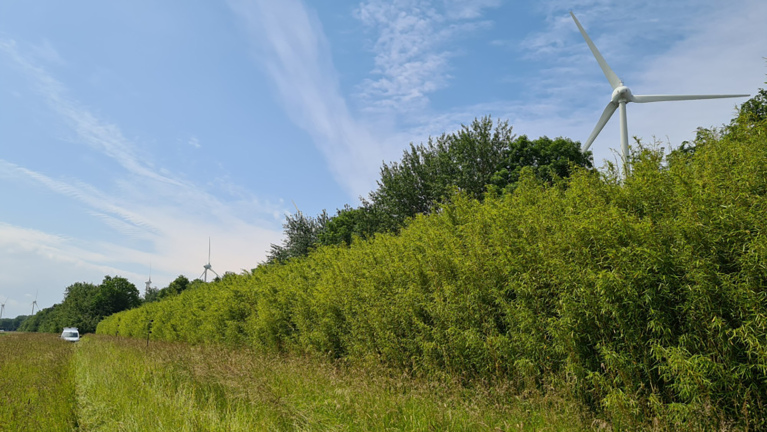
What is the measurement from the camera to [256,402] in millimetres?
6355

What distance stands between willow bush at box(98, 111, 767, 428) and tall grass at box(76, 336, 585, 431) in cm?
53

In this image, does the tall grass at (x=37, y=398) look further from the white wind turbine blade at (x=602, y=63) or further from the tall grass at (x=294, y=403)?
the white wind turbine blade at (x=602, y=63)

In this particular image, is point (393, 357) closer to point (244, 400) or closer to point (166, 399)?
point (244, 400)

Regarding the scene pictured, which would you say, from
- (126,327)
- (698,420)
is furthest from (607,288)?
(126,327)

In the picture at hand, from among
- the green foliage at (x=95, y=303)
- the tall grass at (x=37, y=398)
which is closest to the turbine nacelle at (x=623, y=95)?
the tall grass at (x=37, y=398)

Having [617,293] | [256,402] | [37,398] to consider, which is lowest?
[37,398]

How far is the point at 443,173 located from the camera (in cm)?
2491

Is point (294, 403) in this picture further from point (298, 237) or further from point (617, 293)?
point (298, 237)

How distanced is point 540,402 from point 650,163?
10.0ft

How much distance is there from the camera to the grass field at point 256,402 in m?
4.74

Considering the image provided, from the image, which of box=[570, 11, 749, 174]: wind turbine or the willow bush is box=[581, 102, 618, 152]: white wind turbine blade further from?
the willow bush

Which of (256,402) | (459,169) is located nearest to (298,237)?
(459,169)

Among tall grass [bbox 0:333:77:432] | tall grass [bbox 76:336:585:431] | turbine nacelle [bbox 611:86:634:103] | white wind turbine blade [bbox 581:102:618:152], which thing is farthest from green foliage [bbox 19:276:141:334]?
turbine nacelle [bbox 611:86:634:103]

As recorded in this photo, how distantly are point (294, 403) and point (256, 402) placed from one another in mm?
585
